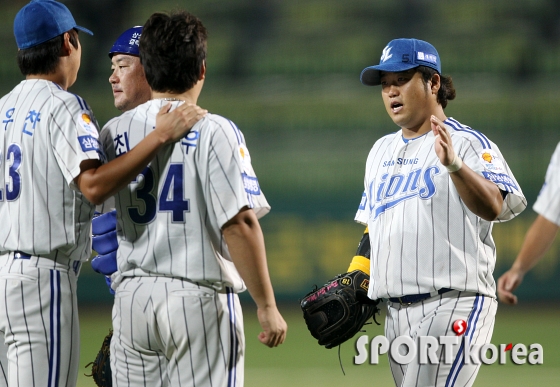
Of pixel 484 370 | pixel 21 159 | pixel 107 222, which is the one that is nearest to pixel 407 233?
pixel 107 222

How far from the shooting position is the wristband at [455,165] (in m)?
2.32

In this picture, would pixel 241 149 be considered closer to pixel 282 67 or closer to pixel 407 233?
pixel 407 233

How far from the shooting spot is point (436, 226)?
256 centimetres

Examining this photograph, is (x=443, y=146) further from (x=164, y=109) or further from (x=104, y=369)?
(x=104, y=369)

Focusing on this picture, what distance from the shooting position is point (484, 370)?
493 centimetres

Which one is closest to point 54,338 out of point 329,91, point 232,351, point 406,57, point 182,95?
point 232,351

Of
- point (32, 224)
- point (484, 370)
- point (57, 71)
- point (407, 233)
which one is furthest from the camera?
point (484, 370)

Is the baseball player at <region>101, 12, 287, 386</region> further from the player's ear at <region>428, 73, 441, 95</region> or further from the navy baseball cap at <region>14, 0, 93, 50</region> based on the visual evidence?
the player's ear at <region>428, 73, 441, 95</region>

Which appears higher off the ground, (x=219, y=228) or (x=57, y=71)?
(x=57, y=71)

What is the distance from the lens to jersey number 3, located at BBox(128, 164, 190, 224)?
2082mm

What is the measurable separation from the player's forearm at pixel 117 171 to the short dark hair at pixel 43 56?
18.1 inches

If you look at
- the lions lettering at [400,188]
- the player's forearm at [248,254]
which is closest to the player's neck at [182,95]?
the player's forearm at [248,254]

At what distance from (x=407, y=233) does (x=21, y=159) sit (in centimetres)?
133

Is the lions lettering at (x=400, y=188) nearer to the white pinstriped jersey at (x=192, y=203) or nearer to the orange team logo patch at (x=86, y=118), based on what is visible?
the white pinstriped jersey at (x=192, y=203)
